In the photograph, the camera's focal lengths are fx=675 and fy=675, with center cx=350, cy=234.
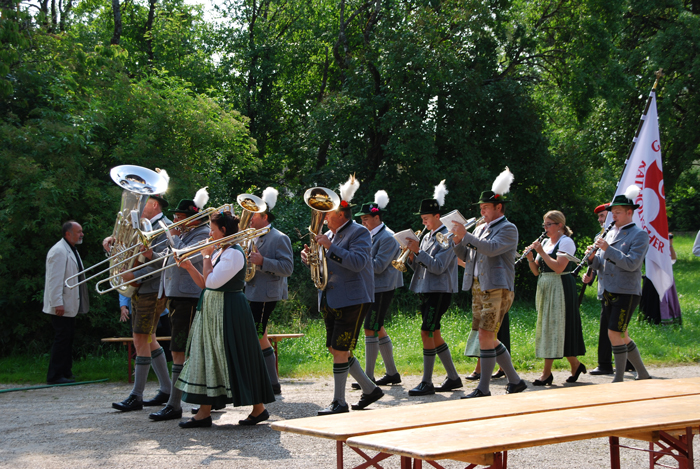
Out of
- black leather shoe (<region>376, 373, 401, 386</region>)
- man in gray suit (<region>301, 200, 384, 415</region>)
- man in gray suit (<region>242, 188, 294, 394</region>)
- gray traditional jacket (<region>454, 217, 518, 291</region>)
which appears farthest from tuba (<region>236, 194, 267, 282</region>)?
black leather shoe (<region>376, 373, 401, 386</region>)

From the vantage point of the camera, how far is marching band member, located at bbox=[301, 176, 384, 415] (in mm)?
6234

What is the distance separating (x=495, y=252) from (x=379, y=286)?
172 cm

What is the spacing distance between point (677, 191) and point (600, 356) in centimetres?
2821

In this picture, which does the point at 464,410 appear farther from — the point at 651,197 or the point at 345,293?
the point at 651,197

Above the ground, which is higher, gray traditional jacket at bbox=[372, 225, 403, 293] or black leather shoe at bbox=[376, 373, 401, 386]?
gray traditional jacket at bbox=[372, 225, 403, 293]

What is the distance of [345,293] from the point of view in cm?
627

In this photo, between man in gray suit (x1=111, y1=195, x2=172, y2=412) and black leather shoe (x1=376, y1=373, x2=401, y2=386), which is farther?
black leather shoe (x1=376, y1=373, x2=401, y2=386)

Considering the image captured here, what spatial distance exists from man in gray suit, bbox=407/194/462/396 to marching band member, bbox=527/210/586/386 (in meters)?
1.08

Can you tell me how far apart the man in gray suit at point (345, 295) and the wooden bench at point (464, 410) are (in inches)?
97.5

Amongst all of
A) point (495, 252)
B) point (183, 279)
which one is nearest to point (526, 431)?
point (495, 252)

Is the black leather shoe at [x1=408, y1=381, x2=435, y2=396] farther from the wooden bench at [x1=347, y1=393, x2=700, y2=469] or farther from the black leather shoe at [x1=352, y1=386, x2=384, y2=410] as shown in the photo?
the wooden bench at [x1=347, y1=393, x2=700, y2=469]

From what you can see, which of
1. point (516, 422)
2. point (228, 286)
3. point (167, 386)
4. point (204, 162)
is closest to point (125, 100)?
point (204, 162)

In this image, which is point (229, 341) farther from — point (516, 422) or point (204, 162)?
point (204, 162)

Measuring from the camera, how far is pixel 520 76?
19.3 meters
